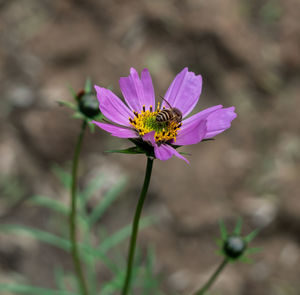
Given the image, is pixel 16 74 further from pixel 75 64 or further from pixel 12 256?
pixel 12 256

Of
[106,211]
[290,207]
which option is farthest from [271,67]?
[106,211]

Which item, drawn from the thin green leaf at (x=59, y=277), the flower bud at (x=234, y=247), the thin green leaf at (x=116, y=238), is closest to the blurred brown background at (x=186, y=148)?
the thin green leaf at (x=59, y=277)

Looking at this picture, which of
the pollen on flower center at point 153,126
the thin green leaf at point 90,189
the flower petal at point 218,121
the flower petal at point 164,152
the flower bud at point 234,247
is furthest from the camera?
the thin green leaf at point 90,189

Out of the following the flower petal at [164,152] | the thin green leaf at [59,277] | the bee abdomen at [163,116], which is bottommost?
the thin green leaf at [59,277]

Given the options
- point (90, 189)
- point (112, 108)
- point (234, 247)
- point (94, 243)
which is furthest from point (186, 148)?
point (112, 108)

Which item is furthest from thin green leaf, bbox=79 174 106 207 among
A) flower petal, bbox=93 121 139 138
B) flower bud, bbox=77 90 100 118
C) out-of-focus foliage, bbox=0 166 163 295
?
flower petal, bbox=93 121 139 138

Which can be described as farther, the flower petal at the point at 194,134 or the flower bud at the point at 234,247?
the flower bud at the point at 234,247

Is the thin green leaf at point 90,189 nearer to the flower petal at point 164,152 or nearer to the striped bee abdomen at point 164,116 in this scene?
the striped bee abdomen at point 164,116
